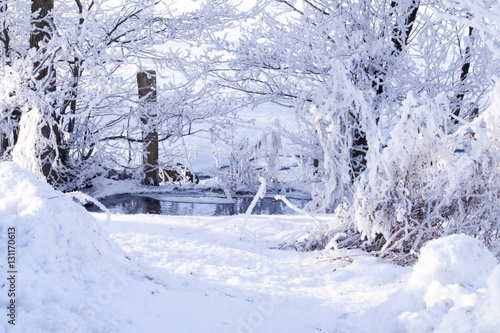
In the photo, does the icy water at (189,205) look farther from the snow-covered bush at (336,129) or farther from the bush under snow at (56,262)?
the bush under snow at (56,262)

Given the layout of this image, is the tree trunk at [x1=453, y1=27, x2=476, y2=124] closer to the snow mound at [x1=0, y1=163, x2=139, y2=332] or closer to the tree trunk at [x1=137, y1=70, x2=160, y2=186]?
the tree trunk at [x1=137, y1=70, x2=160, y2=186]

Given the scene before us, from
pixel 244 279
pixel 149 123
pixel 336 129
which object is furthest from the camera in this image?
pixel 149 123

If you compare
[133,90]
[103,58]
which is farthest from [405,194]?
[133,90]

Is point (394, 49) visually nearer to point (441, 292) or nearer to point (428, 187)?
point (428, 187)

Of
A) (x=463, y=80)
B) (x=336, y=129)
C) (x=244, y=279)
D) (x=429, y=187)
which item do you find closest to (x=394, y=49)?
(x=463, y=80)

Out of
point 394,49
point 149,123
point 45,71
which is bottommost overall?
point 149,123

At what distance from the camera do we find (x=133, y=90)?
829 cm

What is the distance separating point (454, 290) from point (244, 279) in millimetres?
1129

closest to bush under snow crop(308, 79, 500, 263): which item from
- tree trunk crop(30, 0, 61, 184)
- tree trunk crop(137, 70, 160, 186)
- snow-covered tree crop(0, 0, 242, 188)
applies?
snow-covered tree crop(0, 0, 242, 188)

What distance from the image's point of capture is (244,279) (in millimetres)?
2607

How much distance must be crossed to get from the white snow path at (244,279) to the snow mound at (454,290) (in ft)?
1.14

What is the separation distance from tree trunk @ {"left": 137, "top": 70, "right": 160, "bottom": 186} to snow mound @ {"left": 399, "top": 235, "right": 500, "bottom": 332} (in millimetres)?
6159

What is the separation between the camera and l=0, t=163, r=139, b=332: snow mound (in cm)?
167

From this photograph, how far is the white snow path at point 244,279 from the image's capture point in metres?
2.04
